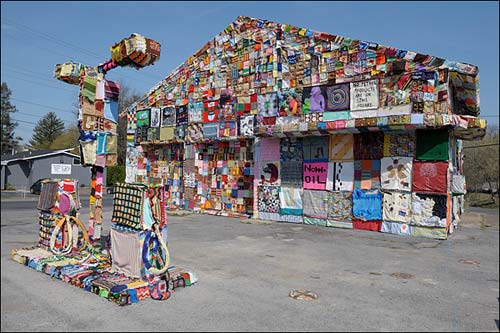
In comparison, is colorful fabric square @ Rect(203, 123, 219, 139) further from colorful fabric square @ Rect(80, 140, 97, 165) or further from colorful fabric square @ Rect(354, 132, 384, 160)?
colorful fabric square @ Rect(80, 140, 97, 165)

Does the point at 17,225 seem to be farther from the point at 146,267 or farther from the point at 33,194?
the point at 33,194

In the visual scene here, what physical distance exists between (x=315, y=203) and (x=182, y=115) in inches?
303

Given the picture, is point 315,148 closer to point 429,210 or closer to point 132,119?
point 429,210

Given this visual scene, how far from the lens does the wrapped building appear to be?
12.3 m

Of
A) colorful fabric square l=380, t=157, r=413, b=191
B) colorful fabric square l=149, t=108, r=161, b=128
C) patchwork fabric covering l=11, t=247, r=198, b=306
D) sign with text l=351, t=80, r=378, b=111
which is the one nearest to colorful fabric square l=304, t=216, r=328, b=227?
colorful fabric square l=380, t=157, r=413, b=191

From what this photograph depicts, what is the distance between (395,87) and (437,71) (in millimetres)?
1212

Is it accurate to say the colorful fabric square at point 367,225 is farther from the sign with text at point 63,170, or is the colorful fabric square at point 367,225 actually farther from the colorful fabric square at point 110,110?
the sign with text at point 63,170

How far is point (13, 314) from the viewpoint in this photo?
521 cm

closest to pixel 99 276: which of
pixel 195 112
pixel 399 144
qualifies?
pixel 399 144

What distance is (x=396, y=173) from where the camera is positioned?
42.2 ft

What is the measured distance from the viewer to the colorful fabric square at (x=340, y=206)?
45.2 ft

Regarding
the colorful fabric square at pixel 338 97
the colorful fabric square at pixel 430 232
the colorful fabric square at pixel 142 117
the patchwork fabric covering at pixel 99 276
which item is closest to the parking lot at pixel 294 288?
the patchwork fabric covering at pixel 99 276

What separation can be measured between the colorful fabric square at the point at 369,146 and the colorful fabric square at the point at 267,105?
10.8ft

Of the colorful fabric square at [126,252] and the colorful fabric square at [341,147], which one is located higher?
the colorful fabric square at [341,147]
